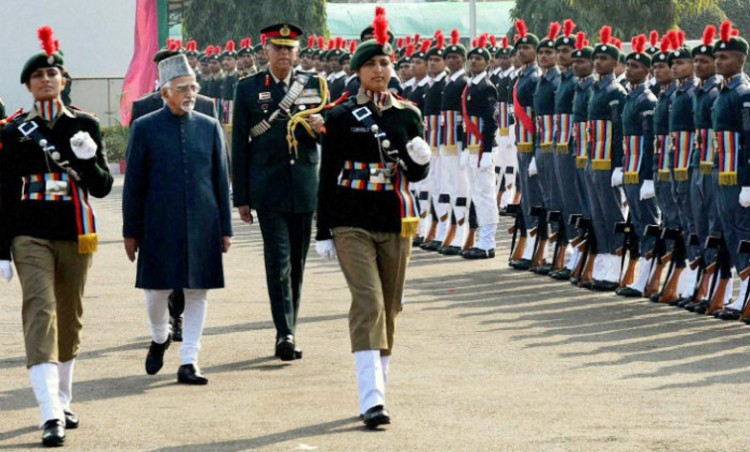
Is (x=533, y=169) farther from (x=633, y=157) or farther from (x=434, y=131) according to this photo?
(x=434, y=131)

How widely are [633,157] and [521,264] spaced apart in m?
2.77

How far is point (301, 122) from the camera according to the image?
39.6 feet

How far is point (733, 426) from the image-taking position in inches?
364

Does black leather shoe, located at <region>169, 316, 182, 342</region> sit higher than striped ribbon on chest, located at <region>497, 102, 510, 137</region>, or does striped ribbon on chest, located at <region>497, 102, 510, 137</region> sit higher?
striped ribbon on chest, located at <region>497, 102, 510, 137</region>

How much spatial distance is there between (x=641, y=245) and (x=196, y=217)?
5.72 meters

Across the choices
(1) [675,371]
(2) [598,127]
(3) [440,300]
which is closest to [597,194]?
(2) [598,127]

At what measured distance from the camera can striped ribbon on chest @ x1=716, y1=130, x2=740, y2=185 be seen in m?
13.4

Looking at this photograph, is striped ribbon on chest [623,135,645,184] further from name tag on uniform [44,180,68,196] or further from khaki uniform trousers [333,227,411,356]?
name tag on uniform [44,180,68,196]

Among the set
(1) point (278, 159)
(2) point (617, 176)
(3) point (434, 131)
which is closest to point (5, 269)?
(1) point (278, 159)

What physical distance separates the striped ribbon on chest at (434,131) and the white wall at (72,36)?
35113 mm

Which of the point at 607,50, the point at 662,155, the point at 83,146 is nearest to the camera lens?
the point at 83,146

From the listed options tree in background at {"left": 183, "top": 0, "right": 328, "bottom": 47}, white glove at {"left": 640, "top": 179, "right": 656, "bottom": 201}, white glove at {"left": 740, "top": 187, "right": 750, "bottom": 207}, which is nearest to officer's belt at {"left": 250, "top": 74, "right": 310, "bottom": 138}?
white glove at {"left": 740, "top": 187, "right": 750, "bottom": 207}

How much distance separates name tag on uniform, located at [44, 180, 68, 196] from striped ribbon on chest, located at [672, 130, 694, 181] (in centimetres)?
608

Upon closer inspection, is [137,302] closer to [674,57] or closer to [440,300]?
[440,300]
